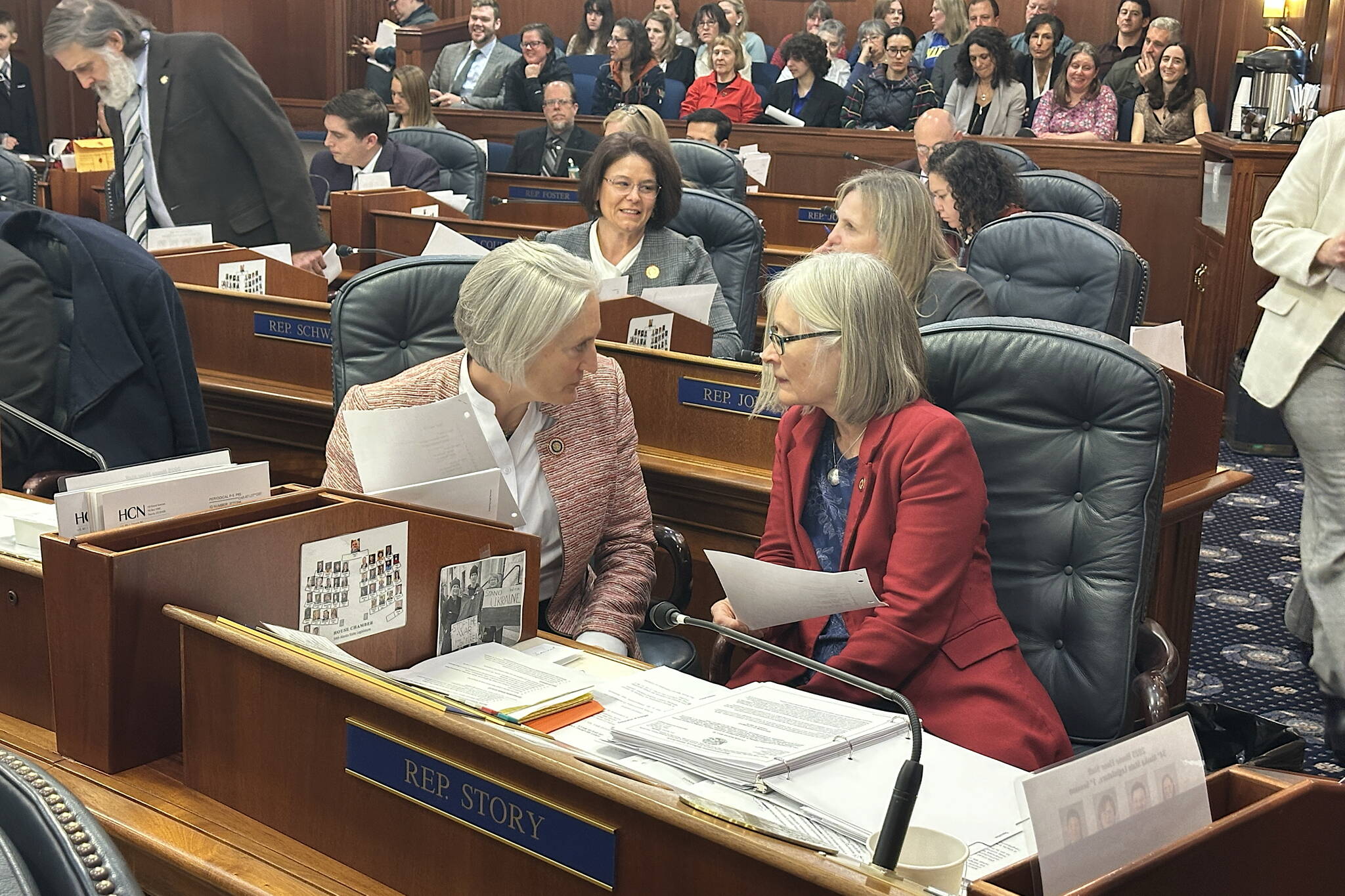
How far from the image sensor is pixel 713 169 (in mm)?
5258

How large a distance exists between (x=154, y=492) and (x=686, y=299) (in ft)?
5.76

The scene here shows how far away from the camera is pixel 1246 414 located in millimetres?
5184

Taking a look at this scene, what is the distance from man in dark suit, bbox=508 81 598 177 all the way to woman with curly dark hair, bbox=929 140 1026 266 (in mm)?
3196

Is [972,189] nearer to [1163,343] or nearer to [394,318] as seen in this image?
[1163,343]

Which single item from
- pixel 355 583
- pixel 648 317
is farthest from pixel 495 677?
pixel 648 317

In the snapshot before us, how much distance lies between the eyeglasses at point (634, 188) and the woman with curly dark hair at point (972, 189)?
731mm

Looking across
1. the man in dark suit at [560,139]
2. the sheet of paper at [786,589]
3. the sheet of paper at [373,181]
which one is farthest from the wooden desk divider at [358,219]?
the sheet of paper at [786,589]

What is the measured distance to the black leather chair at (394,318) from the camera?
8.41ft

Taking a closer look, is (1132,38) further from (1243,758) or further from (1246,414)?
(1243,758)

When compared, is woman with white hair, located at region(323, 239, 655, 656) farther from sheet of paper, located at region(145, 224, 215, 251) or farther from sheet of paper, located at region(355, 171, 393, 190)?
sheet of paper, located at region(355, 171, 393, 190)

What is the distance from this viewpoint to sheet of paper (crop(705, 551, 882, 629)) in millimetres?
1648

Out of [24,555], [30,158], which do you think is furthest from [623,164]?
[30,158]

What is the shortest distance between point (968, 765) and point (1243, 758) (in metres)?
0.77

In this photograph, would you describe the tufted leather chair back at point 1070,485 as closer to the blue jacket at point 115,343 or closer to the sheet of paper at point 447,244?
the blue jacket at point 115,343
